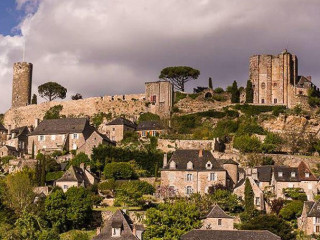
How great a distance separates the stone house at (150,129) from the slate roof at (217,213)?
3027 centimetres

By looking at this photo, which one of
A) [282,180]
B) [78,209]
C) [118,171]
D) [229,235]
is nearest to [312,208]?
[282,180]

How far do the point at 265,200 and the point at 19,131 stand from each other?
144ft

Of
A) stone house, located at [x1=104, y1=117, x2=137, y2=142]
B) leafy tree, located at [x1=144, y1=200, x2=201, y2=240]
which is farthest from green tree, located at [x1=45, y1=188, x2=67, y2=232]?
stone house, located at [x1=104, y1=117, x2=137, y2=142]

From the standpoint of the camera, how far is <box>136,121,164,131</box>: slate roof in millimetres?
95581

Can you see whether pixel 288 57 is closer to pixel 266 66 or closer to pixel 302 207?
pixel 266 66

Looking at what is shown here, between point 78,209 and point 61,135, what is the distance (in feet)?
96.2

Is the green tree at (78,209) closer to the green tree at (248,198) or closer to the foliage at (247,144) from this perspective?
the green tree at (248,198)

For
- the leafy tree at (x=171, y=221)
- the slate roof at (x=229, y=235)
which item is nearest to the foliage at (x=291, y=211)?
the slate roof at (x=229, y=235)

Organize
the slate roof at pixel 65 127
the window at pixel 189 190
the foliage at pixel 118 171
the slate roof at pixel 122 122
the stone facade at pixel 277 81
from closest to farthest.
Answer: the window at pixel 189 190 → the foliage at pixel 118 171 → the slate roof at pixel 65 127 → the slate roof at pixel 122 122 → the stone facade at pixel 277 81

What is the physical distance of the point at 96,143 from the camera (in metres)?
89.1

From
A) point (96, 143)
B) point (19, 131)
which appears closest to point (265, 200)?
point (96, 143)

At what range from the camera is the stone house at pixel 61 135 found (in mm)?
94825

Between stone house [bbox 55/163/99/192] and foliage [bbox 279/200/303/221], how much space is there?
22374mm

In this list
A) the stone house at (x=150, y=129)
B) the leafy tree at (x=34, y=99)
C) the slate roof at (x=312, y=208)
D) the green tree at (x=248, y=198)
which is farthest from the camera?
the leafy tree at (x=34, y=99)
